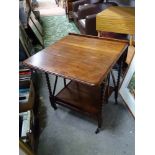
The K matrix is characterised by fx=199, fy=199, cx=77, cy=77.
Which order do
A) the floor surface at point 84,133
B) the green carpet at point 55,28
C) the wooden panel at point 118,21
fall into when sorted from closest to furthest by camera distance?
1. the floor surface at point 84,133
2. the wooden panel at point 118,21
3. the green carpet at point 55,28

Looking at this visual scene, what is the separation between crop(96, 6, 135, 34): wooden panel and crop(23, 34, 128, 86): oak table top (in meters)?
0.48


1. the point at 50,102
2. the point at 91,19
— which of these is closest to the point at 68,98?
the point at 50,102

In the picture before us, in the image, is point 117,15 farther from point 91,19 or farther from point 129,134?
point 129,134

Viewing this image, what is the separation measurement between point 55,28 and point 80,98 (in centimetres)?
276

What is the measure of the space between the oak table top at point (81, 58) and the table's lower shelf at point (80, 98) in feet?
1.26

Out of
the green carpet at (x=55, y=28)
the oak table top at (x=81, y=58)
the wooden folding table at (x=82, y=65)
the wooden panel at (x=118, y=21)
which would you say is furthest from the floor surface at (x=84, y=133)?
the green carpet at (x=55, y=28)

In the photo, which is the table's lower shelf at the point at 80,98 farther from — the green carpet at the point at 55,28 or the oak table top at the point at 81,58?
the green carpet at the point at 55,28

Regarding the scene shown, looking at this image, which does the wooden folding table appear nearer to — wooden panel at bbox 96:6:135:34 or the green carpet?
wooden panel at bbox 96:6:135:34

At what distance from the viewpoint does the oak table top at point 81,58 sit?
144 centimetres

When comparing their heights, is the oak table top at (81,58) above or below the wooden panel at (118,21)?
below

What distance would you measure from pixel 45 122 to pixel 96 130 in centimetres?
52

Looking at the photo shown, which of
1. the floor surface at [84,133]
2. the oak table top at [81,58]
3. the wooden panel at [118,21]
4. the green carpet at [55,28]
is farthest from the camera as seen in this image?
the green carpet at [55,28]

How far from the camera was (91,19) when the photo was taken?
2945mm

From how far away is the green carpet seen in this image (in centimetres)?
386
